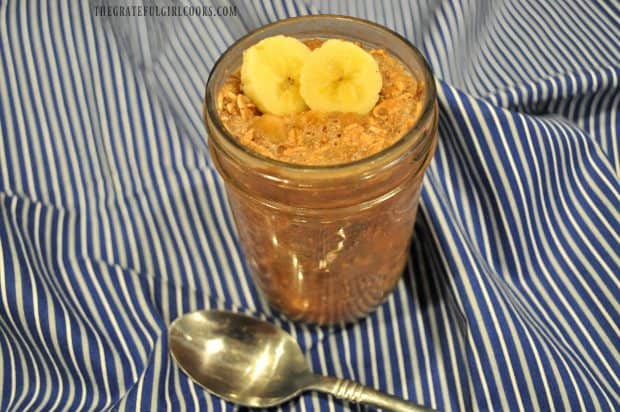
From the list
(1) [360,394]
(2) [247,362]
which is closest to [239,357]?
(2) [247,362]

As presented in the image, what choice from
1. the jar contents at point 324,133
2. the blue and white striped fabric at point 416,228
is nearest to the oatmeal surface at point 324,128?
the jar contents at point 324,133

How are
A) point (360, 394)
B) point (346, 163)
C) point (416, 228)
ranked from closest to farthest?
1. point (346, 163)
2. point (360, 394)
3. point (416, 228)

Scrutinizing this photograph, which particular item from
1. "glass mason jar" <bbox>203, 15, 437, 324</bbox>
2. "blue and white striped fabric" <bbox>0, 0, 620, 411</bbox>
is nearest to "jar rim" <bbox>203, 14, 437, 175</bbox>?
"glass mason jar" <bbox>203, 15, 437, 324</bbox>

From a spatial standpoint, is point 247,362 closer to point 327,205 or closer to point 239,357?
point 239,357

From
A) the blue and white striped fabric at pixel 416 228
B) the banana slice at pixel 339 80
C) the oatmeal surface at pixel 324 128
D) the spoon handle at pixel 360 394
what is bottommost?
the spoon handle at pixel 360 394

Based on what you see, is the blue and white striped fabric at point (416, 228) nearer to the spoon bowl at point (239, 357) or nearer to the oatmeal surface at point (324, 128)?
the spoon bowl at point (239, 357)
